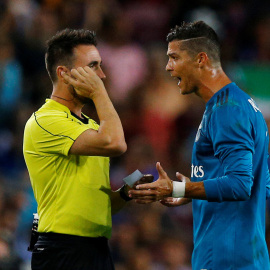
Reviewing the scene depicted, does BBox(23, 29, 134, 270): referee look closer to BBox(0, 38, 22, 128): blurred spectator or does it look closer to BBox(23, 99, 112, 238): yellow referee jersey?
BBox(23, 99, 112, 238): yellow referee jersey

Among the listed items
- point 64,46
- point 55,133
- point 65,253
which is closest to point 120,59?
point 64,46

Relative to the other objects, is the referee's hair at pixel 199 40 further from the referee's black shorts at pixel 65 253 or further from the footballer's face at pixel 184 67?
the referee's black shorts at pixel 65 253

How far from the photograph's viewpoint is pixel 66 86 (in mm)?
4434

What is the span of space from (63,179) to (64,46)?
1.01 m

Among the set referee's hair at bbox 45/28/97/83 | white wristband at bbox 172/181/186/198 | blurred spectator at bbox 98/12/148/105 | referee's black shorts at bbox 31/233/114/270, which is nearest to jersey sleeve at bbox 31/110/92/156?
referee's hair at bbox 45/28/97/83

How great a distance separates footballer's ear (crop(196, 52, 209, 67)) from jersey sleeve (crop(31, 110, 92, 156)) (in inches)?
36.5

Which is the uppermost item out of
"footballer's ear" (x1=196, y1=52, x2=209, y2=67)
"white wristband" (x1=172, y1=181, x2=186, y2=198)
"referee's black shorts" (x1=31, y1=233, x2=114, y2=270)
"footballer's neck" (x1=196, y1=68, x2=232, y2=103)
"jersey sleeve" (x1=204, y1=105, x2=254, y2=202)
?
"footballer's ear" (x1=196, y1=52, x2=209, y2=67)

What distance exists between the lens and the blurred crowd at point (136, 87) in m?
7.26

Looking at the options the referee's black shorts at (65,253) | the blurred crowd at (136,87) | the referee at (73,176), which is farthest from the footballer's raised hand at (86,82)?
the blurred crowd at (136,87)

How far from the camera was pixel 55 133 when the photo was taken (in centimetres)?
412

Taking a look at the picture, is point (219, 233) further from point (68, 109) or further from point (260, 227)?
point (68, 109)

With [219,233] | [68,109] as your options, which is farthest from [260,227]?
[68,109]

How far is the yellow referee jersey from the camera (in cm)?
414

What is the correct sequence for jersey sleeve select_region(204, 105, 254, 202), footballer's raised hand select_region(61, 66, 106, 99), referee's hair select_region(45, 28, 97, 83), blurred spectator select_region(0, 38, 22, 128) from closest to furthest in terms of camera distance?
1. jersey sleeve select_region(204, 105, 254, 202)
2. footballer's raised hand select_region(61, 66, 106, 99)
3. referee's hair select_region(45, 28, 97, 83)
4. blurred spectator select_region(0, 38, 22, 128)
